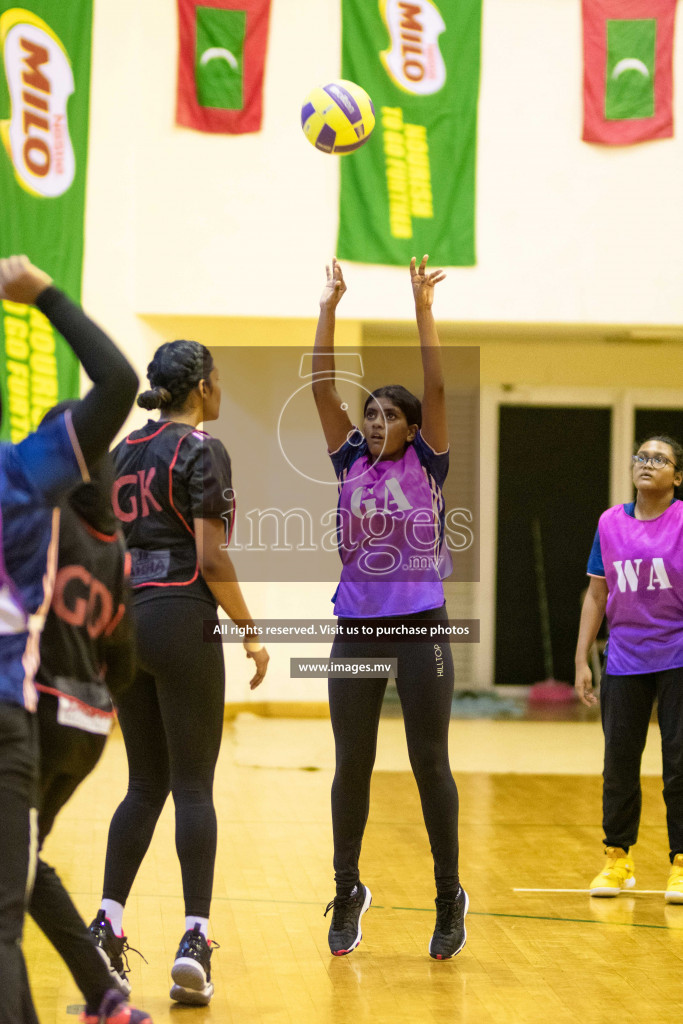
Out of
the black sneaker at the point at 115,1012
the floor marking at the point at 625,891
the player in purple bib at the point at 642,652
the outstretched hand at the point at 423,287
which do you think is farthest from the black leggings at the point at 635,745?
the black sneaker at the point at 115,1012

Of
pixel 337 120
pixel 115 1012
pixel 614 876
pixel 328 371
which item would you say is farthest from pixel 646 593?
pixel 115 1012

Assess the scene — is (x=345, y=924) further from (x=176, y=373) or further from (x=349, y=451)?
(x=176, y=373)

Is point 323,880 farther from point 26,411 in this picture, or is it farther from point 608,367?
point 608,367

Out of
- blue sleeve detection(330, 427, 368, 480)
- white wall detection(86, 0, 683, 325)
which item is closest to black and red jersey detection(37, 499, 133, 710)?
blue sleeve detection(330, 427, 368, 480)

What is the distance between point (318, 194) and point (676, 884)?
604cm

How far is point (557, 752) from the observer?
27.5 ft

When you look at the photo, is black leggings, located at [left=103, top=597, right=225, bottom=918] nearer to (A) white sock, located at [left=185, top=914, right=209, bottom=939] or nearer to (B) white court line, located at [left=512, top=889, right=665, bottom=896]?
(A) white sock, located at [left=185, top=914, right=209, bottom=939]

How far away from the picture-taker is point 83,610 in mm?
2535

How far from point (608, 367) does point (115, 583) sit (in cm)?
882

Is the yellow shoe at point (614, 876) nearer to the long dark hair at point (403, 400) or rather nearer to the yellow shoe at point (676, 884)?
the yellow shoe at point (676, 884)

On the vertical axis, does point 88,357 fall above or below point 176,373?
below

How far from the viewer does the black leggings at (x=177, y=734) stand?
11.0ft

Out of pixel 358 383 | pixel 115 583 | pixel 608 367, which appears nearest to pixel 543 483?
pixel 608 367

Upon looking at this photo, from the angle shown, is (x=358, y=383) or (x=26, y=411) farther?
(x=358, y=383)
